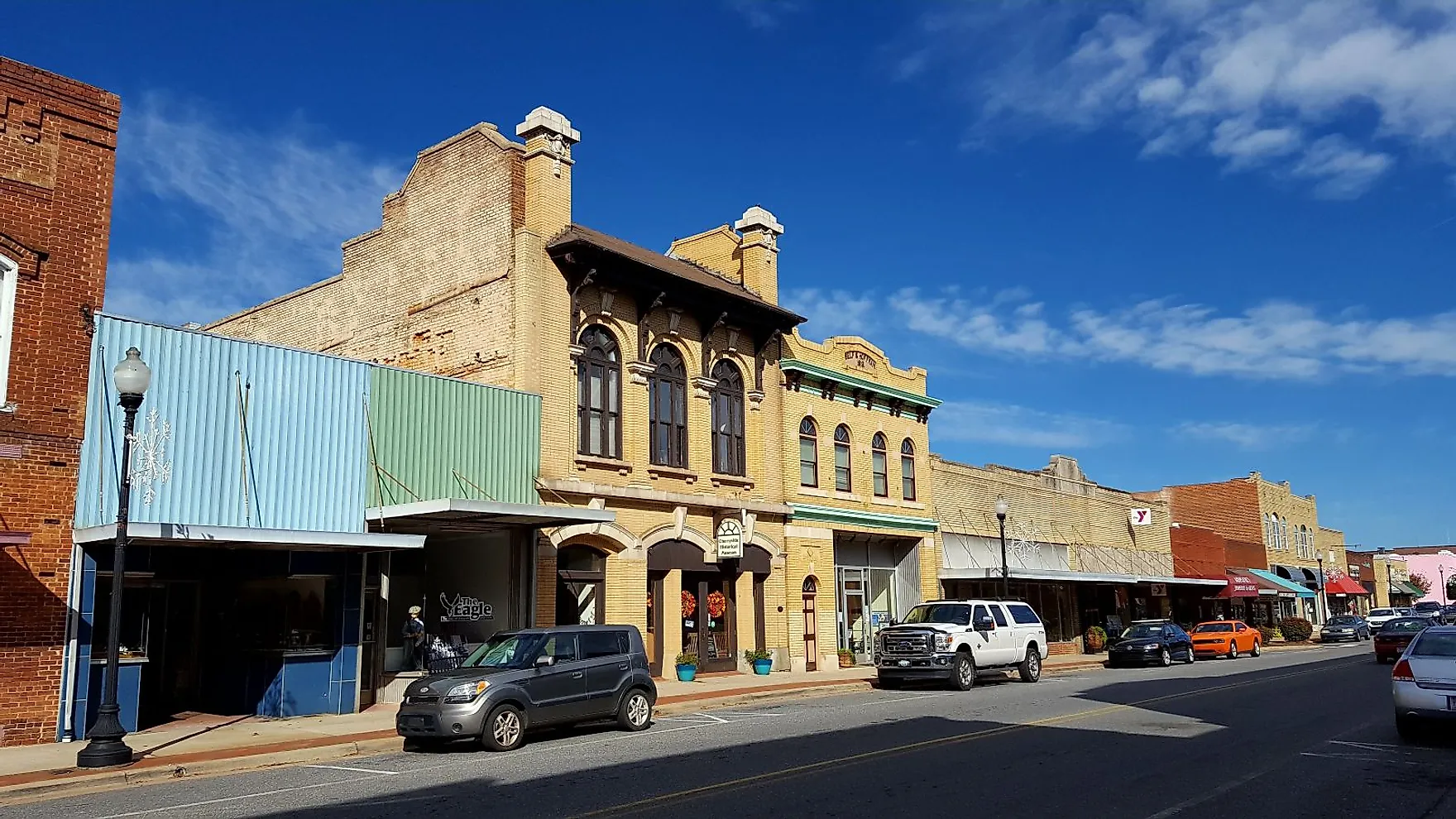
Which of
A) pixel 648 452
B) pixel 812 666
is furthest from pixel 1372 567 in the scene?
pixel 648 452

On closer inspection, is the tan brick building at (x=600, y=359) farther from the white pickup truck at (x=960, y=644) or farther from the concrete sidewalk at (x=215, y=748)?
the white pickup truck at (x=960, y=644)

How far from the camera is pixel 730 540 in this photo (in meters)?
26.9

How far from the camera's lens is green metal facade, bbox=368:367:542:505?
20.7 metres

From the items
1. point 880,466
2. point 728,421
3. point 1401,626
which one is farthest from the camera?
point 1401,626

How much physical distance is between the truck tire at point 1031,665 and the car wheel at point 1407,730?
11644 millimetres

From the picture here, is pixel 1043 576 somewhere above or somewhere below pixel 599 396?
below

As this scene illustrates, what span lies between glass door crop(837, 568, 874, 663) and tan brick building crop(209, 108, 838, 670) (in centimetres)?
290

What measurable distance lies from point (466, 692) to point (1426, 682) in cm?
1195

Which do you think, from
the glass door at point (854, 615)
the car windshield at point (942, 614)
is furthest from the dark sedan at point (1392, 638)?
the car windshield at point (942, 614)

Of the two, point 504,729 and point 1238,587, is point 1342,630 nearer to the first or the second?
point 1238,587

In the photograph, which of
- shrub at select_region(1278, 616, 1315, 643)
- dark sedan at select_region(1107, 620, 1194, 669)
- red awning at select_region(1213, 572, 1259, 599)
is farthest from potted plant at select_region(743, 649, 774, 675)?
shrub at select_region(1278, 616, 1315, 643)

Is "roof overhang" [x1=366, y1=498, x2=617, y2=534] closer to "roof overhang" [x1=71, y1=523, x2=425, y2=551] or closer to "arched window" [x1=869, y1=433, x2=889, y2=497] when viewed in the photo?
"roof overhang" [x1=71, y1=523, x2=425, y2=551]

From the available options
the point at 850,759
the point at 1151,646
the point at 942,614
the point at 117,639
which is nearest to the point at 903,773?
the point at 850,759

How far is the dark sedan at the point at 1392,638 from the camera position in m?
32.8
